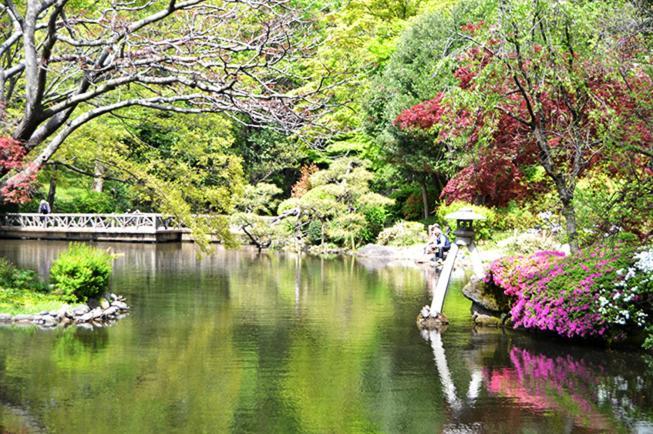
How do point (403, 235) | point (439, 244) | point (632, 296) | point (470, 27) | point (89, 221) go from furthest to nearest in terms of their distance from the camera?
point (89, 221) < point (403, 235) < point (439, 244) < point (470, 27) < point (632, 296)

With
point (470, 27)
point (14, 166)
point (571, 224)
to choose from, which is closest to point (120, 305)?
point (14, 166)

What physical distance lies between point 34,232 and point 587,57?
24.8m

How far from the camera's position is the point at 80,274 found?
11914 mm

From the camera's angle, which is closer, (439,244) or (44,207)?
→ (439,244)

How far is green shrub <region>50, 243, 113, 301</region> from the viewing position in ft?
39.1

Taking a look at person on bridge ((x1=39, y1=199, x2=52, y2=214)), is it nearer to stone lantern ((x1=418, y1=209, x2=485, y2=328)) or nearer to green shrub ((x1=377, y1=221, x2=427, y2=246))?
green shrub ((x1=377, y1=221, x2=427, y2=246))

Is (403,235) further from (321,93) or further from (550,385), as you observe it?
(550,385)

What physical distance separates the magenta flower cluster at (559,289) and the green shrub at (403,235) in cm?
1551

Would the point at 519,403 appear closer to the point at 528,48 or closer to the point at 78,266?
the point at 528,48

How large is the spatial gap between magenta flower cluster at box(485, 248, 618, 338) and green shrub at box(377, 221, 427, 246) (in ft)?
50.9

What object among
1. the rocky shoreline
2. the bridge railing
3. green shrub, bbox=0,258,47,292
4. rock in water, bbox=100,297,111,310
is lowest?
the rocky shoreline

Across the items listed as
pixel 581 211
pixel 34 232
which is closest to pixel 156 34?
pixel 581 211

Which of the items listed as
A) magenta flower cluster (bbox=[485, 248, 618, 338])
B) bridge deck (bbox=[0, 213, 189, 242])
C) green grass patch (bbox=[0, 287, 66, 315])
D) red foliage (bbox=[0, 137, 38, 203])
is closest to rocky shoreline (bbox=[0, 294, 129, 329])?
green grass patch (bbox=[0, 287, 66, 315])

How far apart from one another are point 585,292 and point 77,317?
716cm
